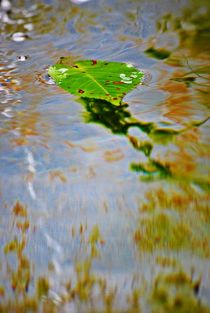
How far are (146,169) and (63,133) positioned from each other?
29 cm

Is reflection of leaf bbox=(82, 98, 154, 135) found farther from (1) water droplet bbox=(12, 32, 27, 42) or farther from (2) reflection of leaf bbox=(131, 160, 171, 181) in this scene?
(1) water droplet bbox=(12, 32, 27, 42)

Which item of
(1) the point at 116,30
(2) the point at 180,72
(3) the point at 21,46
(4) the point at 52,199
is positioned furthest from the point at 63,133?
(1) the point at 116,30

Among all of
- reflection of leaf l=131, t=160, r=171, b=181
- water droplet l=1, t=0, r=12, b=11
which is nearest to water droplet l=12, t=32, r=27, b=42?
water droplet l=1, t=0, r=12, b=11

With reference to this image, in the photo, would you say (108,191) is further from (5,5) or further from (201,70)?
(5,5)

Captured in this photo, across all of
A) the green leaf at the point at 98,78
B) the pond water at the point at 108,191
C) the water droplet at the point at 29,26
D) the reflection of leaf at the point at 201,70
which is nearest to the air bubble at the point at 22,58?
the pond water at the point at 108,191

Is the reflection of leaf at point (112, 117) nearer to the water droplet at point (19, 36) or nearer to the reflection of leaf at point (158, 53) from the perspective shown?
the reflection of leaf at point (158, 53)

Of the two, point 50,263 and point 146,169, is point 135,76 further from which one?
point 50,263

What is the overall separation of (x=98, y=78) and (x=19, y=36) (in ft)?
2.89

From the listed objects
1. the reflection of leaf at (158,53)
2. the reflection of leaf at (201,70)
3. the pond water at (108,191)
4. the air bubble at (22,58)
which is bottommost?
the pond water at (108,191)

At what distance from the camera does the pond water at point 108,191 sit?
2.11ft

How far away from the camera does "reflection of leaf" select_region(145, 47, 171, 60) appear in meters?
1.44

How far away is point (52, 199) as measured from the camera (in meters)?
0.83

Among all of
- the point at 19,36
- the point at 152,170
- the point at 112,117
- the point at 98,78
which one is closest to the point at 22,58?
the point at 19,36

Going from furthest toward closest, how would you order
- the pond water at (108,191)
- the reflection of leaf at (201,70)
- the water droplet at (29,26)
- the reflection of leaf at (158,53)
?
the water droplet at (29,26) → the reflection of leaf at (158,53) → the reflection of leaf at (201,70) → the pond water at (108,191)
